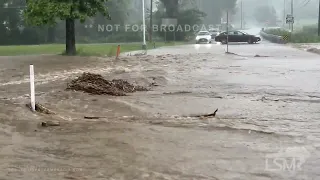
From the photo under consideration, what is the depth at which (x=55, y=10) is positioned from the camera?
1043 inches

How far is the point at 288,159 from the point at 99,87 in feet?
24.2

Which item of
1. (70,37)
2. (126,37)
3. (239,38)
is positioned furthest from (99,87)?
(126,37)

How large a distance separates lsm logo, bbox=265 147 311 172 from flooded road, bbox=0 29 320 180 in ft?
0.04

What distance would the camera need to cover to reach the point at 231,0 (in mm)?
117062

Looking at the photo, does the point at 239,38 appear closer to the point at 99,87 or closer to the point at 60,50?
the point at 60,50

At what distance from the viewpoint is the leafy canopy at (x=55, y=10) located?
2659 centimetres

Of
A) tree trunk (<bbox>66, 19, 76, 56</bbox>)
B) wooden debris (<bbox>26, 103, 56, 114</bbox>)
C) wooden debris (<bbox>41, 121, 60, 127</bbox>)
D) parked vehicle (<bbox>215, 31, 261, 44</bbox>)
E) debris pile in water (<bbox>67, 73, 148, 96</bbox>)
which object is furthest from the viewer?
parked vehicle (<bbox>215, 31, 261, 44</bbox>)

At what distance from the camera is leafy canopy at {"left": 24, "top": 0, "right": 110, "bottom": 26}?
26594 millimetres

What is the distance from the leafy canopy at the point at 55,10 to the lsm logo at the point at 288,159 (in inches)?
836

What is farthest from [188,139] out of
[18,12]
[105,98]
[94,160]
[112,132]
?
[18,12]

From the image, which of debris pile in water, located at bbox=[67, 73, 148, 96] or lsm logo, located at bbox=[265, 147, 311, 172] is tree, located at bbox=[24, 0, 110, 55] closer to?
debris pile in water, located at bbox=[67, 73, 148, 96]

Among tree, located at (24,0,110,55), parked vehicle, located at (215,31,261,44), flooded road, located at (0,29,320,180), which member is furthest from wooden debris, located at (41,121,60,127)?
parked vehicle, located at (215,31,261,44)

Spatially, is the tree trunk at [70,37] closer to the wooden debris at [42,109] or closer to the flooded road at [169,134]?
the flooded road at [169,134]

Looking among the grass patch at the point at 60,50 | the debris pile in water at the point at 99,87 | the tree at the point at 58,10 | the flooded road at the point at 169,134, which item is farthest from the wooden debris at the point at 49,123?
the grass patch at the point at 60,50
